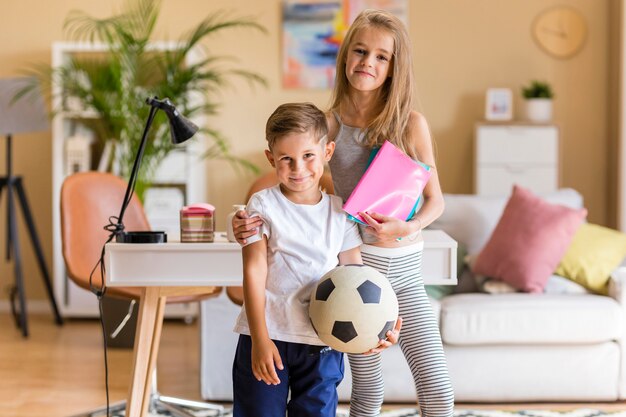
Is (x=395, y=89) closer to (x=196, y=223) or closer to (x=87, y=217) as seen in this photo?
(x=196, y=223)

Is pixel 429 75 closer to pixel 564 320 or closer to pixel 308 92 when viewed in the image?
pixel 308 92

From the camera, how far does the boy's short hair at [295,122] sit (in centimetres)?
207

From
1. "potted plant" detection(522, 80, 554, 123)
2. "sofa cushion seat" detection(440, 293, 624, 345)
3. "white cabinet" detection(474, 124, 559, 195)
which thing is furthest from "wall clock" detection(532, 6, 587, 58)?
"sofa cushion seat" detection(440, 293, 624, 345)

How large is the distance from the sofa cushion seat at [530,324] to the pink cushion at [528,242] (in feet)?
0.82

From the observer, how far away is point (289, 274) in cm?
211

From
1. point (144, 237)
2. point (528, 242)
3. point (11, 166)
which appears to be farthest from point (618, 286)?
point (11, 166)

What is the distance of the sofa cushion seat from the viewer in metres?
3.63

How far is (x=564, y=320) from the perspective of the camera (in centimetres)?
363

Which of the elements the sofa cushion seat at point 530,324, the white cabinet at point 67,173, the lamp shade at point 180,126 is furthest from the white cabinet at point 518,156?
the lamp shade at point 180,126

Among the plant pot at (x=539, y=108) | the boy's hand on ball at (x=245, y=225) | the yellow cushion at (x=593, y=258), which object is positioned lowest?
the yellow cushion at (x=593, y=258)

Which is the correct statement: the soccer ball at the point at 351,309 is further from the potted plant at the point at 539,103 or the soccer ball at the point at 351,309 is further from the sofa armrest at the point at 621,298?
the potted plant at the point at 539,103

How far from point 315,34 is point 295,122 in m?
3.71

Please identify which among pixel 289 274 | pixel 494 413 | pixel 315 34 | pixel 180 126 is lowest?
pixel 494 413

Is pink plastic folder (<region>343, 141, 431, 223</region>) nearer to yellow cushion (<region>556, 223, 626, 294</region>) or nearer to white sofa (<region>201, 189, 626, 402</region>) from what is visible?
white sofa (<region>201, 189, 626, 402</region>)
